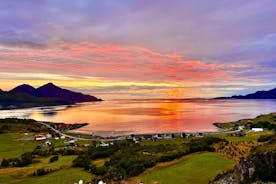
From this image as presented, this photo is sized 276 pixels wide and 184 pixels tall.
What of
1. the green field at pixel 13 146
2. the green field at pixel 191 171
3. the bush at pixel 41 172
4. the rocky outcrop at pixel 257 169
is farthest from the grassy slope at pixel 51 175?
the rocky outcrop at pixel 257 169

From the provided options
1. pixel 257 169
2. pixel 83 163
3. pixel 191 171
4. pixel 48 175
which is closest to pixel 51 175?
pixel 48 175

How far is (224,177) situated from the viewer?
20438 mm

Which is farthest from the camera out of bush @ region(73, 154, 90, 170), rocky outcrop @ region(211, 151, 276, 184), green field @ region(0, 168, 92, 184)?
bush @ region(73, 154, 90, 170)

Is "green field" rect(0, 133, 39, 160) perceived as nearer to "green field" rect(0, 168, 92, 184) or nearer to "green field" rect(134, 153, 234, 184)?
"green field" rect(0, 168, 92, 184)

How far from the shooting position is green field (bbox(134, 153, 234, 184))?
2467cm

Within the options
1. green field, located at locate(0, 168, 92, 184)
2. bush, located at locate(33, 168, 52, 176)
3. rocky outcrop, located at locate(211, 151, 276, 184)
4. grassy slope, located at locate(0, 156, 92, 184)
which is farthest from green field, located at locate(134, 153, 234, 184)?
bush, located at locate(33, 168, 52, 176)

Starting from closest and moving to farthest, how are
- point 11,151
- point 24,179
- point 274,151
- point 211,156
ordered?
point 274,151
point 211,156
point 24,179
point 11,151

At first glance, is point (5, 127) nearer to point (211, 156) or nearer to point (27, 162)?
point (27, 162)

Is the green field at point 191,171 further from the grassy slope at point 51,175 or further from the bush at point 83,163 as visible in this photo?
the bush at point 83,163

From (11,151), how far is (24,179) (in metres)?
25.8

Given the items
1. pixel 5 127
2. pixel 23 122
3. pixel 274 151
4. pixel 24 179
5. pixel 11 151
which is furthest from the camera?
pixel 23 122

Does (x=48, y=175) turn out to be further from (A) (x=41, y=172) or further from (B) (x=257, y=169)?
(B) (x=257, y=169)

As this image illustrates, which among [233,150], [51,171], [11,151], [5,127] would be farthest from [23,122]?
[233,150]

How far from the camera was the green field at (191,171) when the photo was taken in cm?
2467
